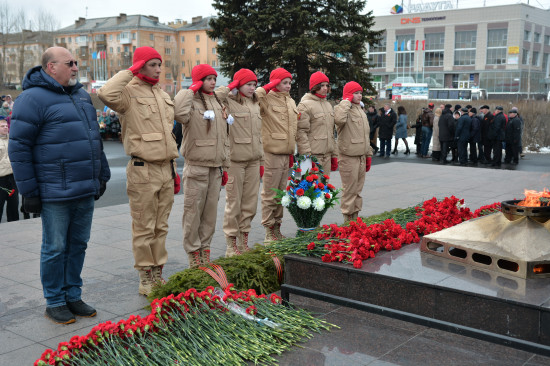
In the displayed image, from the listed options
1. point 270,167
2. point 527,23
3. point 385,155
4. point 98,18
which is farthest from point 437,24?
point 270,167

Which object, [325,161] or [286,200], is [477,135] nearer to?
[325,161]

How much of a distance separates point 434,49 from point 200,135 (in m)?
75.1

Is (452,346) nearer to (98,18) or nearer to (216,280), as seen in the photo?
(216,280)

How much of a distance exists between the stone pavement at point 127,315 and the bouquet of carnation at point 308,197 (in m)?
0.97

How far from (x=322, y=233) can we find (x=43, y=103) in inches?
95.4

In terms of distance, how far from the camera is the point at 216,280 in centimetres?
447

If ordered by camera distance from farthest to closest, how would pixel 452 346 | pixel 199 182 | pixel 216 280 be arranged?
pixel 199 182 → pixel 216 280 → pixel 452 346

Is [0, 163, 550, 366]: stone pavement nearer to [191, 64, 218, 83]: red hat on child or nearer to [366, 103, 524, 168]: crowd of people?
[191, 64, 218, 83]: red hat on child

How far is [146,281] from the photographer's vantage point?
497 cm

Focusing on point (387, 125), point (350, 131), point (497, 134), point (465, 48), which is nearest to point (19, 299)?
point (350, 131)

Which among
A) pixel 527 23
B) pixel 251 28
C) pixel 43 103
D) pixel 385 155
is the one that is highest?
pixel 527 23

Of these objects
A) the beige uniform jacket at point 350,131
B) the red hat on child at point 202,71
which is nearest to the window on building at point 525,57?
the beige uniform jacket at point 350,131

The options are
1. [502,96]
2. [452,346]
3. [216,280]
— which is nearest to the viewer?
[452,346]

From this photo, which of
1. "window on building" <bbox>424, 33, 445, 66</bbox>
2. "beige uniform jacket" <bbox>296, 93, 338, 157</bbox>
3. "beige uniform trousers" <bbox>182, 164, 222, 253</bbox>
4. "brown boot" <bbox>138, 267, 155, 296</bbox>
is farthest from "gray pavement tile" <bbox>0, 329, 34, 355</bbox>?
"window on building" <bbox>424, 33, 445, 66</bbox>
